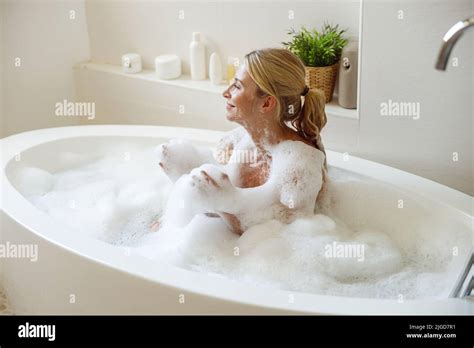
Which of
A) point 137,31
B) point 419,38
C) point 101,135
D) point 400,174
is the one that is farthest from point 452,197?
point 137,31

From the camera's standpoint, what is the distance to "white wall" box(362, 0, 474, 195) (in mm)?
2289

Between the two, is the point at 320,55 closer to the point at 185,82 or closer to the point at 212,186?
the point at 185,82

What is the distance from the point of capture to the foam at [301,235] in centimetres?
198

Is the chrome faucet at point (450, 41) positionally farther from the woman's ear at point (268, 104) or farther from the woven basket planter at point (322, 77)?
the woven basket planter at point (322, 77)

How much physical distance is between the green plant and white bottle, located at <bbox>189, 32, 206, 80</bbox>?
0.59 m

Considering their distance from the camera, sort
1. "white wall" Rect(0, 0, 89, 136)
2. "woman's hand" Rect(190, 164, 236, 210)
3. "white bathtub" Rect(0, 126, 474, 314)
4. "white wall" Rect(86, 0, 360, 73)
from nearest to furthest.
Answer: "white bathtub" Rect(0, 126, 474, 314) < "woman's hand" Rect(190, 164, 236, 210) < "white wall" Rect(86, 0, 360, 73) < "white wall" Rect(0, 0, 89, 136)

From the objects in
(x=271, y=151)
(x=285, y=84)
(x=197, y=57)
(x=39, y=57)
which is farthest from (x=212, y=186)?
(x=39, y=57)

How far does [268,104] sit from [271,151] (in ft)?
0.50

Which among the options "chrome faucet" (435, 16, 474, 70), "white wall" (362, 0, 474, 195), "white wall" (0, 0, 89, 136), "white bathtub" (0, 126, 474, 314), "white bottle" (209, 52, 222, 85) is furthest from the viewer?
"white wall" (0, 0, 89, 136)

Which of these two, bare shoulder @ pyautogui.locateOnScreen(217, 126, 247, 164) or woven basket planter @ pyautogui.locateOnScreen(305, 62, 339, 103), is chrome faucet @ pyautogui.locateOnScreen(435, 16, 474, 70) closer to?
bare shoulder @ pyautogui.locateOnScreen(217, 126, 247, 164)

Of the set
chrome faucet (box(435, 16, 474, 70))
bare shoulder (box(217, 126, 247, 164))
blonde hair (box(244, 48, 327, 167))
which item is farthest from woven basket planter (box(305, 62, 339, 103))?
chrome faucet (box(435, 16, 474, 70))

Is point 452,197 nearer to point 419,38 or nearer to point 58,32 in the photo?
point 419,38

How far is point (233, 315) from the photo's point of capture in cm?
174
